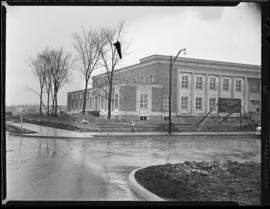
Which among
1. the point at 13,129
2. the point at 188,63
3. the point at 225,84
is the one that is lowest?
the point at 13,129

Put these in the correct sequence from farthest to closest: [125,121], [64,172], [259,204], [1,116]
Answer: [125,121] < [64,172] < [259,204] < [1,116]

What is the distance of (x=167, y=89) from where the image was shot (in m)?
Result: 6.07

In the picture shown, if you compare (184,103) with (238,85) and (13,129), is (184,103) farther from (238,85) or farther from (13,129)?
(13,129)

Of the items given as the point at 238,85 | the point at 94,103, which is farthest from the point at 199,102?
the point at 94,103

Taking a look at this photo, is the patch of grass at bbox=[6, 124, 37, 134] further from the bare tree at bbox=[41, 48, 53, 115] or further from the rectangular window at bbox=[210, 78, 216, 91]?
the rectangular window at bbox=[210, 78, 216, 91]

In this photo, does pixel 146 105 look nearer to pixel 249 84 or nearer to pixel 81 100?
pixel 81 100

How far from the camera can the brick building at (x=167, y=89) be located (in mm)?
5242

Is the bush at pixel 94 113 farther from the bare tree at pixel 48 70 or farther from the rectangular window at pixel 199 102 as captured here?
the rectangular window at pixel 199 102

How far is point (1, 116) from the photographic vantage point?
3838mm

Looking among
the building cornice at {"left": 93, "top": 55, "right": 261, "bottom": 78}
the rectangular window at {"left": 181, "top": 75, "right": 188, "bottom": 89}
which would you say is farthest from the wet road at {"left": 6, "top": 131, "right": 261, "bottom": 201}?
the building cornice at {"left": 93, "top": 55, "right": 261, "bottom": 78}

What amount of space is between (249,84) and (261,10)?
54.3 inches

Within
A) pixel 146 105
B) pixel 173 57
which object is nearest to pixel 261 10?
pixel 173 57

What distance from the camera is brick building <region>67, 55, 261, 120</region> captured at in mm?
5242

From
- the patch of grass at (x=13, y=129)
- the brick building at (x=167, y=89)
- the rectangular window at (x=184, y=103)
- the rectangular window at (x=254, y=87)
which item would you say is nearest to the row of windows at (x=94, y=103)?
the brick building at (x=167, y=89)
